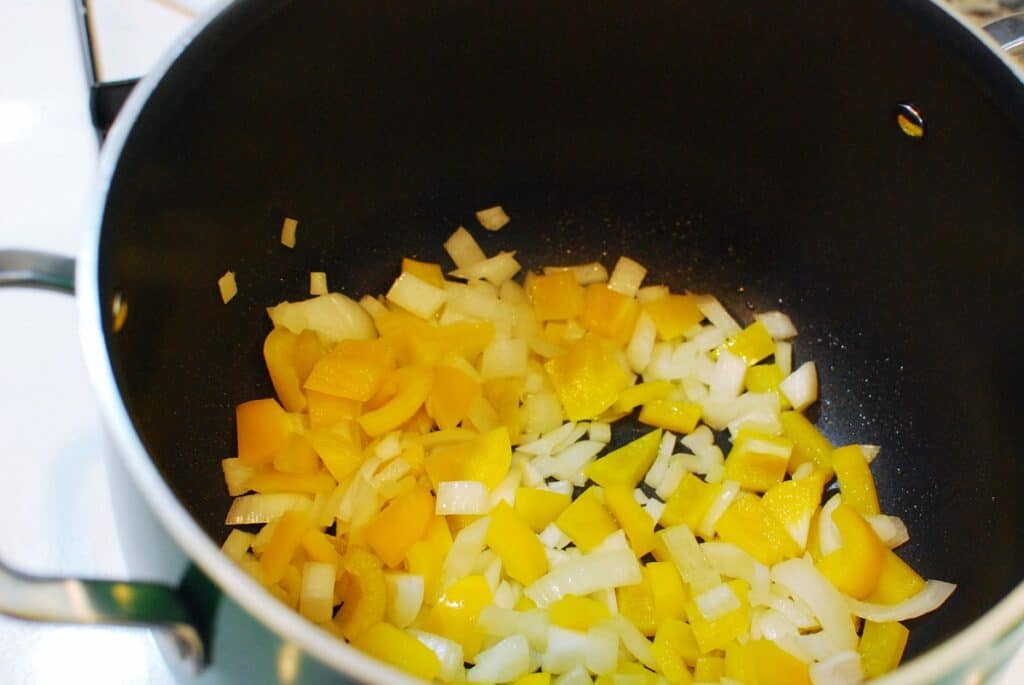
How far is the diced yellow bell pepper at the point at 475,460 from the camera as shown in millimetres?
1181

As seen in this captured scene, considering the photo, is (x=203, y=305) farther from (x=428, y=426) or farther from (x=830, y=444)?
(x=830, y=444)

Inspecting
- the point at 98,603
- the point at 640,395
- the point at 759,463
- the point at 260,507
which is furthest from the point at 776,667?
the point at 98,603

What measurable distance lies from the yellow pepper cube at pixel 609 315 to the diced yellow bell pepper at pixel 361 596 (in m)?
0.46

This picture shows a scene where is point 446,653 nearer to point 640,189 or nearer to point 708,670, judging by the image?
point 708,670

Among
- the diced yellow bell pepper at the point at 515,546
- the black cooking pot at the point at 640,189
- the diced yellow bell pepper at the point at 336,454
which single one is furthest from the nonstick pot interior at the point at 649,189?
the diced yellow bell pepper at the point at 515,546

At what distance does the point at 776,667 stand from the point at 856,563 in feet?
0.56

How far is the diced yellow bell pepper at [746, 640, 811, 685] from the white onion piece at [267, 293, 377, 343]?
0.62m

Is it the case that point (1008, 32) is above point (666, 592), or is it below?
above

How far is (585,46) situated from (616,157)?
182 millimetres

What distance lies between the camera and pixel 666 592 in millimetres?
1119

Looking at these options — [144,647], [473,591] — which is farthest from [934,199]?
[144,647]

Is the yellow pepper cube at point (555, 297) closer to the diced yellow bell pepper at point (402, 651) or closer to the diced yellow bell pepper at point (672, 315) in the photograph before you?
the diced yellow bell pepper at point (672, 315)

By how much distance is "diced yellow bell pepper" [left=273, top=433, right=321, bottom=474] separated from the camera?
1139 mm

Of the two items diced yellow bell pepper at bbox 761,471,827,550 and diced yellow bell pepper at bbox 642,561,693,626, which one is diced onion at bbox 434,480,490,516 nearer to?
diced yellow bell pepper at bbox 642,561,693,626
